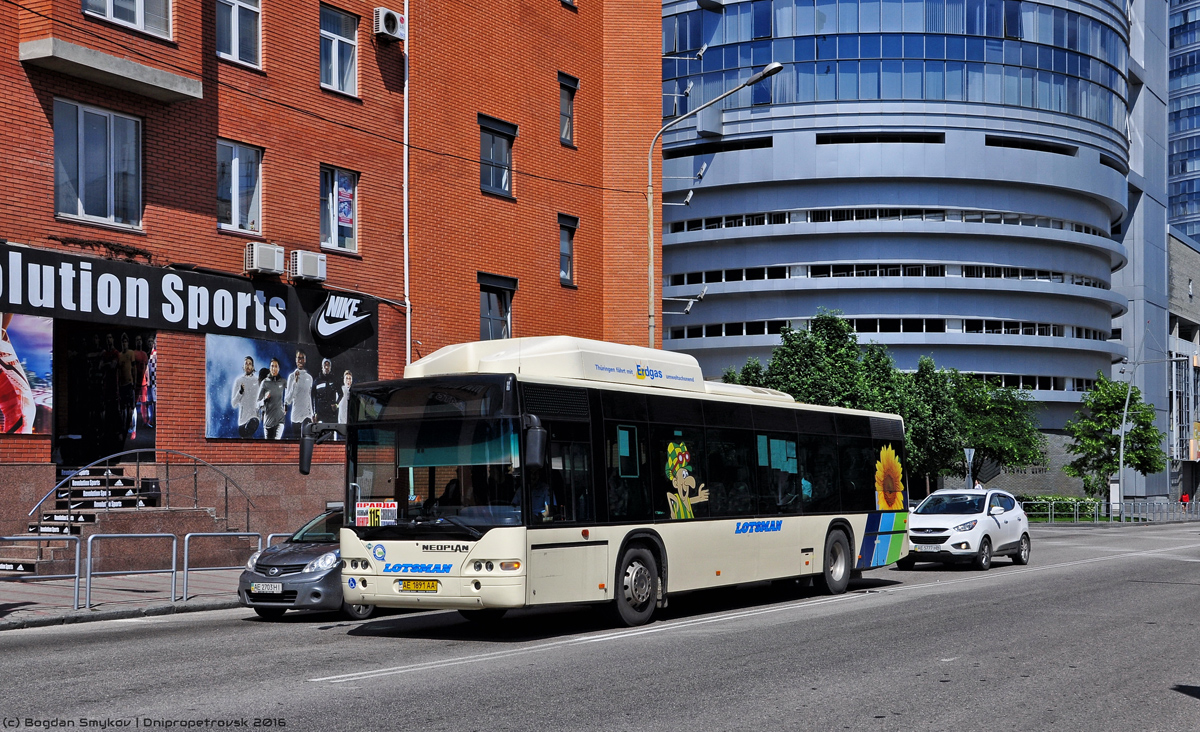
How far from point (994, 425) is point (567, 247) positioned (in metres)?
34.7

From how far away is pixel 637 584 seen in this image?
1384 centimetres

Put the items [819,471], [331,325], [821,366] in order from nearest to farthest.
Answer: [819,471] → [331,325] → [821,366]

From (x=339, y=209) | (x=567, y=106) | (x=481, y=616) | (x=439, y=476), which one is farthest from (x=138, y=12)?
(x=567, y=106)

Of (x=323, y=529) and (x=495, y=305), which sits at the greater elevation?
(x=495, y=305)

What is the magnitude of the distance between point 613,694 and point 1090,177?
72.5m

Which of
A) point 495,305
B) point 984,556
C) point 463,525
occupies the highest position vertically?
point 495,305

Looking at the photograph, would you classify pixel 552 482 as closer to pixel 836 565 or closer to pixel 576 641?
pixel 576 641

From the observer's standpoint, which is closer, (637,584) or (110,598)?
(637,584)

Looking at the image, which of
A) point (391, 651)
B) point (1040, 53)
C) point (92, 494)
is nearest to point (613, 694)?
point (391, 651)

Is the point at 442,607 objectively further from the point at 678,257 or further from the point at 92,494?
the point at 678,257

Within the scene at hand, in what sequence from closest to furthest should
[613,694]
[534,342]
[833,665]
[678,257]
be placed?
1. [613,694]
2. [833,665]
3. [534,342]
4. [678,257]

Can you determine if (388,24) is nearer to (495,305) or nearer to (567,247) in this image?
(495,305)

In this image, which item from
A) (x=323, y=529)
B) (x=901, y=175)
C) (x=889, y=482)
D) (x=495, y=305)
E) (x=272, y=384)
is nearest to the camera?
(x=323, y=529)

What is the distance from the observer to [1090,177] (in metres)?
73.8
